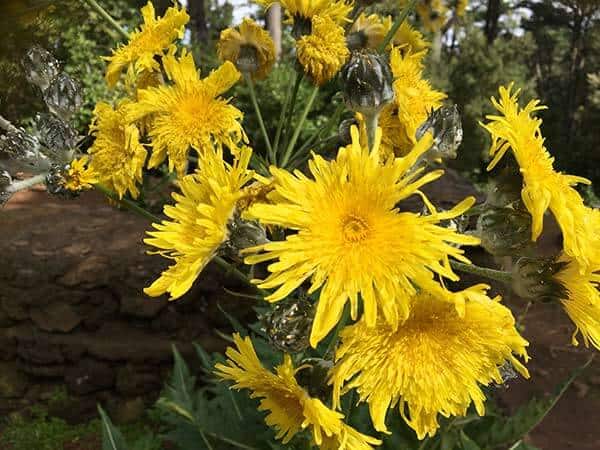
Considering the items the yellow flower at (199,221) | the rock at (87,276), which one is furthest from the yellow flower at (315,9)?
the rock at (87,276)

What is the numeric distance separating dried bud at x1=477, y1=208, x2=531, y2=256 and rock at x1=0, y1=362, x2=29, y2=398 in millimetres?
4319

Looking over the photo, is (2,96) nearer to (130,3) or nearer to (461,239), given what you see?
(461,239)

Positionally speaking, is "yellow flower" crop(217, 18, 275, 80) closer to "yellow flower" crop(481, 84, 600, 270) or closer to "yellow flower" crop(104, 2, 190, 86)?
"yellow flower" crop(104, 2, 190, 86)

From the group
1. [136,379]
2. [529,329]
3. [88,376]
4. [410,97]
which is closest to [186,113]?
[410,97]

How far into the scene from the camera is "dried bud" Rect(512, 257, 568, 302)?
3.26ft

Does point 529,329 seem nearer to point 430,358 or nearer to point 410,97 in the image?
point 410,97

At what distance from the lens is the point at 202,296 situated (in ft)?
14.3

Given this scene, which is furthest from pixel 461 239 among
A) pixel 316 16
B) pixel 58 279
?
pixel 58 279

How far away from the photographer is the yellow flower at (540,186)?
86cm

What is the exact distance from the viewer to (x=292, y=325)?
3.11 feet

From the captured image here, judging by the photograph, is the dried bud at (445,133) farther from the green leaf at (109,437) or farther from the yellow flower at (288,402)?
the green leaf at (109,437)

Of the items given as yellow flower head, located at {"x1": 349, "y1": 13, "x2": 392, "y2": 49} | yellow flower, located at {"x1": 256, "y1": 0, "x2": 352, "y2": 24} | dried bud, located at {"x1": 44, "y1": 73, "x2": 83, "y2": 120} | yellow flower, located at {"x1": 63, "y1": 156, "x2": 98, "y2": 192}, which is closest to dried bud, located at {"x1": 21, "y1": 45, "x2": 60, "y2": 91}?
dried bud, located at {"x1": 44, "y1": 73, "x2": 83, "y2": 120}

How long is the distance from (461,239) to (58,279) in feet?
13.3

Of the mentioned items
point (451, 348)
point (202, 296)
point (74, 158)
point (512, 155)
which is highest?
point (512, 155)
